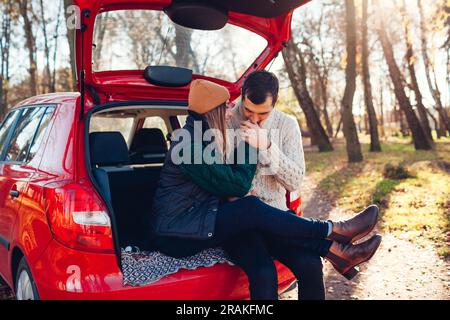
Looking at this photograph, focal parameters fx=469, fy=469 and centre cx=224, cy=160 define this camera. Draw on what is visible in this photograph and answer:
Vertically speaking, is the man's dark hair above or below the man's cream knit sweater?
above

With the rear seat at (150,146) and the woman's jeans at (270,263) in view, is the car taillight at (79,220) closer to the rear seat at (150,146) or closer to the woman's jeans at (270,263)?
the woman's jeans at (270,263)

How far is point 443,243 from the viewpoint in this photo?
220 inches

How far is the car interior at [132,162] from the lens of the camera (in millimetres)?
3221

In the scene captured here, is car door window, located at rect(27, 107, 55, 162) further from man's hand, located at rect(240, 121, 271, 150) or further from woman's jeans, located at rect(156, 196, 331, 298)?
man's hand, located at rect(240, 121, 271, 150)

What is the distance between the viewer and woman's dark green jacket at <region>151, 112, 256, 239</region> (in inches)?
113

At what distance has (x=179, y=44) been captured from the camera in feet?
14.3

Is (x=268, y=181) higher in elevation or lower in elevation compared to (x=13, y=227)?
higher

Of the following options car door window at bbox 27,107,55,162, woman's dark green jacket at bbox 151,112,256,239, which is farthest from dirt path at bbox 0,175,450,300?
woman's dark green jacket at bbox 151,112,256,239

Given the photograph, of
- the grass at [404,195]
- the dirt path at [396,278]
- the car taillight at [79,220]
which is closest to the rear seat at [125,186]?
the car taillight at [79,220]

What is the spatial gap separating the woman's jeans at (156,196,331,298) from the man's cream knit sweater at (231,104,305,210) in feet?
1.15

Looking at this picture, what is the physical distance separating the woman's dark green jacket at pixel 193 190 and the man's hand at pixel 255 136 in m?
0.12
